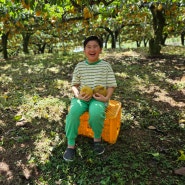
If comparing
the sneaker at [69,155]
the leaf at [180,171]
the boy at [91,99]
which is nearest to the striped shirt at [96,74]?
the boy at [91,99]

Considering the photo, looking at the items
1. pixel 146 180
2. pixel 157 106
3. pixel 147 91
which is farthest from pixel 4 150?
pixel 147 91

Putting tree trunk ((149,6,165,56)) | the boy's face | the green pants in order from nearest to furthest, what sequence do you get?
1. the green pants
2. the boy's face
3. tree trunk ((149,6,165,56))

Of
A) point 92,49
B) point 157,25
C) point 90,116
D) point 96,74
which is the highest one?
point 157,25

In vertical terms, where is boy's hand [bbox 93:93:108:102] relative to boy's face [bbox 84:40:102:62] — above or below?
below

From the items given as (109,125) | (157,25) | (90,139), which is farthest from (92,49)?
(157,25)

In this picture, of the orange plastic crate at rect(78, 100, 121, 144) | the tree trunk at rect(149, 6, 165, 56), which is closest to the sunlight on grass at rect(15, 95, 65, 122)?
the orange plastic crate at rect(78, 100, 121, 144)

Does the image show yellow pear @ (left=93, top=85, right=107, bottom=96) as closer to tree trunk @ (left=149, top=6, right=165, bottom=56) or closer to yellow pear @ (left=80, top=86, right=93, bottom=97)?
yellow pear @ (left=80, top=86, right=93, bottom=97)

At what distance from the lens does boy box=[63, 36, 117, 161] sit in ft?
9.83

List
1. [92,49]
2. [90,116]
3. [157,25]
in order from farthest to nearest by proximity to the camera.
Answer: [157,25] → [92,49] → [90,116]

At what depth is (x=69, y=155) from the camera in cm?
304

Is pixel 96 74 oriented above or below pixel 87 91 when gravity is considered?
above

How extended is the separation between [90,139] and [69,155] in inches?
21.2

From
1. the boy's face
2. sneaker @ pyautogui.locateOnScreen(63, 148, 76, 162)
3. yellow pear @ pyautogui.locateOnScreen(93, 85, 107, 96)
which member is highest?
the boy's face

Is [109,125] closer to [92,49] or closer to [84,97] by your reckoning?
[84,97]
